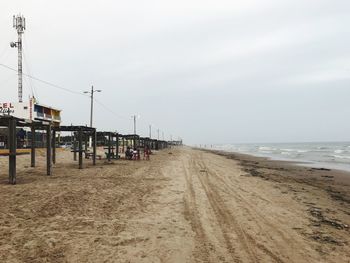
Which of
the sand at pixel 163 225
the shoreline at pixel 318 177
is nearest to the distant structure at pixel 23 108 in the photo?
the shoreline at pixel 318 177

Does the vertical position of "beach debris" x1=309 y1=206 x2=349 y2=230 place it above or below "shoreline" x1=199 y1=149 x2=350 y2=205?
above

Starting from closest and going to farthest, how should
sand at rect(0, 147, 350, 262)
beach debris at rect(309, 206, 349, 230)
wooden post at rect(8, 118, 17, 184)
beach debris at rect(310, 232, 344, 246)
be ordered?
sand at rect(0, 147, 350, 262) < beach debris at rect(310, 232, 344, 246) < beach debris at rect(309, 206, 349, 230) < wooden post at rect(8, 118, 17, 184)

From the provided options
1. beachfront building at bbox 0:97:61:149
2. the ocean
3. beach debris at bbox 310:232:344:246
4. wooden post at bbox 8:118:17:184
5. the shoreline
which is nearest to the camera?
beach debris at bbox 310:232:344:246

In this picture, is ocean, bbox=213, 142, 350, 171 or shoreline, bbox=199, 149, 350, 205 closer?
shoreline, bbox=199, 149, 350, 205

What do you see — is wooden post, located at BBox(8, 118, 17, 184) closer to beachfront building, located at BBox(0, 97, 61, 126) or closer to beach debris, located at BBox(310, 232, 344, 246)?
beach debris, located at BBox(310, 232, 344, 246)

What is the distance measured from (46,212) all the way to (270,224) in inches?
212

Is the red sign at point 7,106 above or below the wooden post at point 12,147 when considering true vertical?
above

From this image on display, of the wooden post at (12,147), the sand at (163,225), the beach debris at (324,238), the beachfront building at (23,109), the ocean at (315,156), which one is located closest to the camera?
the sand at (163,225)

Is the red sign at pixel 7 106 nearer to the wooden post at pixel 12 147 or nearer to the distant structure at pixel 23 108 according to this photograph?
the distant structure at pixel 23 108

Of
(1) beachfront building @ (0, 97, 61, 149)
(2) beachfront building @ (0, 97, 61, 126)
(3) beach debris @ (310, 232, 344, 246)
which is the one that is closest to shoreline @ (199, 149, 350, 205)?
(3) beach debris @ (310, 232, 344, 246)

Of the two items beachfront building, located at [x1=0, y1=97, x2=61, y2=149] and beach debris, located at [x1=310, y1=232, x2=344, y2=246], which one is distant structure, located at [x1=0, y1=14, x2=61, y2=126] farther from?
beach debris, located at [x1=310, y1=232, x2=344, y2=246]

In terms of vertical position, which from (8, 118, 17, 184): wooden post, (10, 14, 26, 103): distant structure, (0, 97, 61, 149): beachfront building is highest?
(10, 14, 26, 103): distant structure

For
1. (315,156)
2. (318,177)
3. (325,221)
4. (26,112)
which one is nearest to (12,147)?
(325,221)

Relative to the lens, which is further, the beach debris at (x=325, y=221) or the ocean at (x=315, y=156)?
the ocean at (x=315, y=156)
